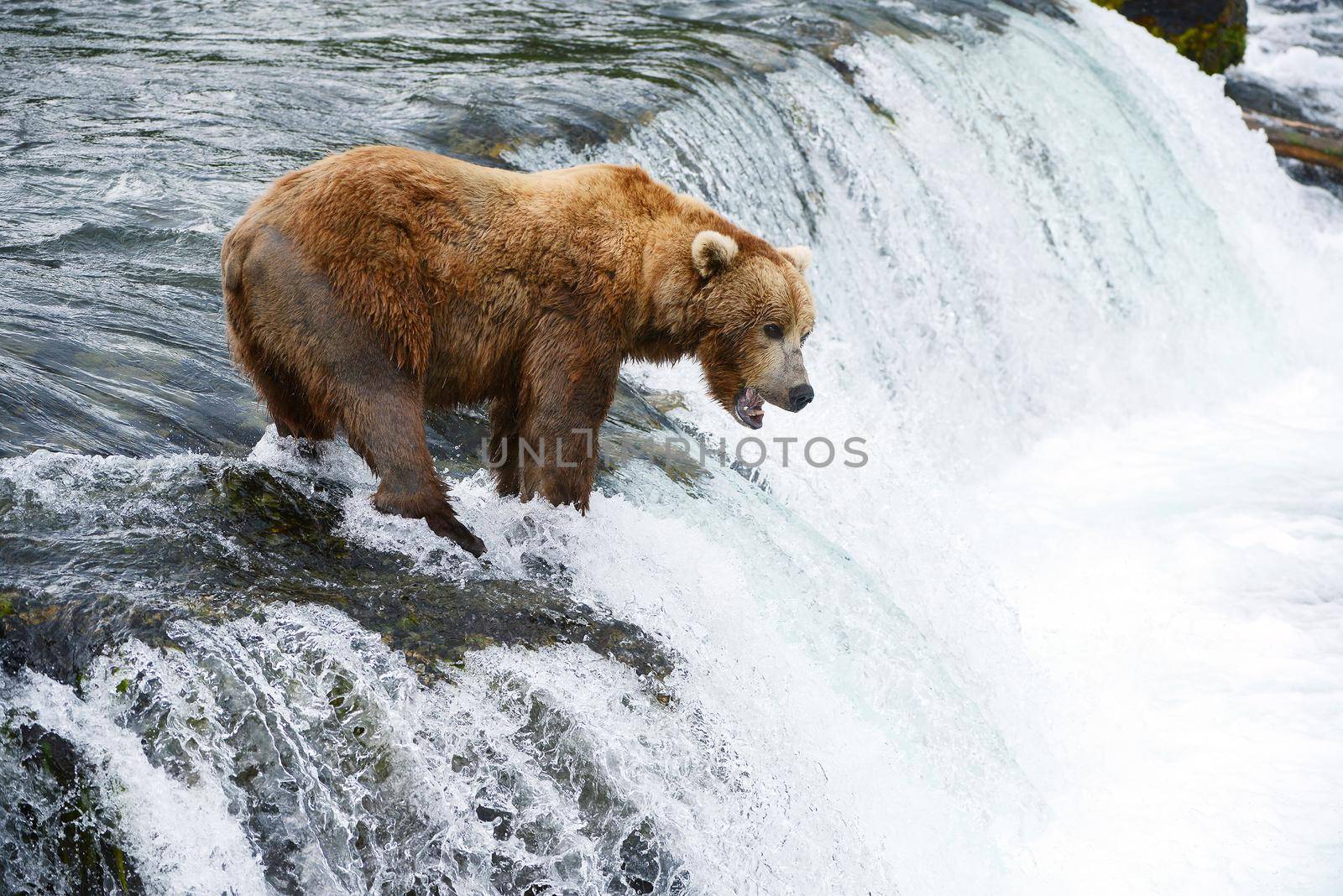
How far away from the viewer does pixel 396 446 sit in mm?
3961

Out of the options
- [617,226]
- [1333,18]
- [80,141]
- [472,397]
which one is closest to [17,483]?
[472,397]

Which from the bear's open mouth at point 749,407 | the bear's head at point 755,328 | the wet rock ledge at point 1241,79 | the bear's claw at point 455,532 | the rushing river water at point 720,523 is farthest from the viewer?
the wet rock ledge at point 1241,79

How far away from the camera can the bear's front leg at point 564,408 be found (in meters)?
4.29

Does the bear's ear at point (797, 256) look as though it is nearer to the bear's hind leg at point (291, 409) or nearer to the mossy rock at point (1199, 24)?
the bear's hind leg at point (291, 409)

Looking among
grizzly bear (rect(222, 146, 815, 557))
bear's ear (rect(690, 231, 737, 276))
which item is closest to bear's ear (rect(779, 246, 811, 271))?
grizzly bear (rect(222, 146, 815, 557))

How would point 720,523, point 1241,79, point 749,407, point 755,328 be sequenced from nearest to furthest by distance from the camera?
1. point 755,328
2. point 749,407
3. point 720,523
4. point 1241,79

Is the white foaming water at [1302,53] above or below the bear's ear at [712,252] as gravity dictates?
below

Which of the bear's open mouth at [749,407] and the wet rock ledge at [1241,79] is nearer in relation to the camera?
the bear's open mouth at [749,407]

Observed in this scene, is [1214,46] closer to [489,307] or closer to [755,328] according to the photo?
[755,328]

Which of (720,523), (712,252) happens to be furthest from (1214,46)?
(712,252)

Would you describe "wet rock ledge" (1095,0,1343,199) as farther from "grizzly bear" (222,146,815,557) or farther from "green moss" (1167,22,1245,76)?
"grizzly bear" (222,146,815,557)

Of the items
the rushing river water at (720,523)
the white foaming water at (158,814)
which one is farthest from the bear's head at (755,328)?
the white foaming water at (158,814)

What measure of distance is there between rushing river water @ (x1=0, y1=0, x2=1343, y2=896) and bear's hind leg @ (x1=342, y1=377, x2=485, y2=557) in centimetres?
14

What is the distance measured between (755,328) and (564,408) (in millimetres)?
807
